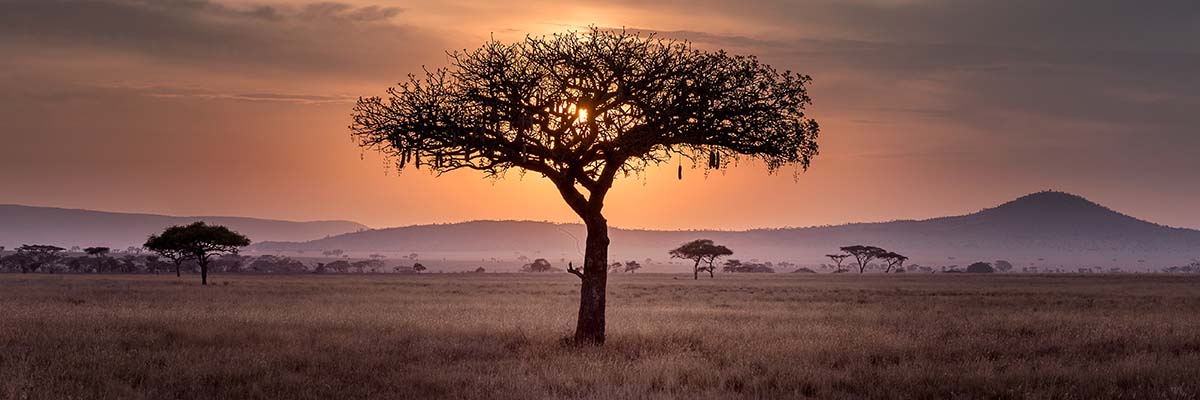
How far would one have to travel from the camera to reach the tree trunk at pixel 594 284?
22.7 m

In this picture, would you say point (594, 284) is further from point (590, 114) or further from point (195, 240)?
point (195, 240)

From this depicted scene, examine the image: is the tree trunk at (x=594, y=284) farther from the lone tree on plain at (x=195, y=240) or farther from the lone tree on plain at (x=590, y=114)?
the lone tree on plain at (x=195, y=240)

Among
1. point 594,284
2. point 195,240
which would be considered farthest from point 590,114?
point 195,240

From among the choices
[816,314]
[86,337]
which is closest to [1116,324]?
[816,314]

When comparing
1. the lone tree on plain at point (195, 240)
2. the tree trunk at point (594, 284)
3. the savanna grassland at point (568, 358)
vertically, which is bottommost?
the savanna grassland at point (568, 358)

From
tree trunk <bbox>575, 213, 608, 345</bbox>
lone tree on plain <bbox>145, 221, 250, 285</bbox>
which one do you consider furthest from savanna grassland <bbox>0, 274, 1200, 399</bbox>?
lone tree on plain <bbox>145, 221, 250, 285</bbox>

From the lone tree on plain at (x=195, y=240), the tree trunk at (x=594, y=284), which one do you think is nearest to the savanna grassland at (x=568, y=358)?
the tree trunk at (x=594, y=284)

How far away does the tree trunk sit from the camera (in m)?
22.7

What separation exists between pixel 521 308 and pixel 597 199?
819 inches

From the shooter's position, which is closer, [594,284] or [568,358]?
[568,358]

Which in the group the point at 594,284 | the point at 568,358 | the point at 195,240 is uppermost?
the point at 195,240

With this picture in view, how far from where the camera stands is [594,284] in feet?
74.9

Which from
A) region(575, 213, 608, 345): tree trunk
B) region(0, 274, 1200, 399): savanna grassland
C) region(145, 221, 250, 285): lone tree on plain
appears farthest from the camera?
region(145, 221, 250, 285): lone tree on plain

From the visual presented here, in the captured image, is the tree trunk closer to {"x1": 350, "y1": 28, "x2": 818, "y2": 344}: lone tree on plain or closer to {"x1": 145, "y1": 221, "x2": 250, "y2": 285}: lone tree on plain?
{"x1": 350, "y1": 28, "x2": 818, "y2": 344}: lone tree on plain
